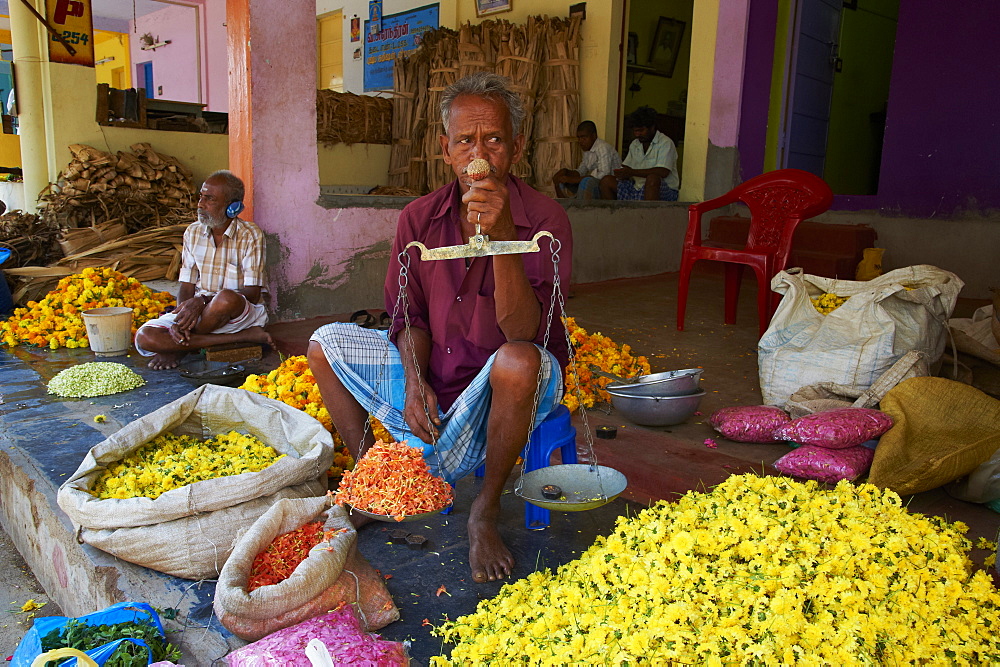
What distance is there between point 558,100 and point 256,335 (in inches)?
224

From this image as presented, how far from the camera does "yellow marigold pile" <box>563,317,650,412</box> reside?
3.72 metres

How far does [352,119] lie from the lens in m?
10.3

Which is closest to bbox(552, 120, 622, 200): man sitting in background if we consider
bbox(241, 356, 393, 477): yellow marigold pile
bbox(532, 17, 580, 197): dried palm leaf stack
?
bbox(532, 17, 580, 197): dried palm leaf stack

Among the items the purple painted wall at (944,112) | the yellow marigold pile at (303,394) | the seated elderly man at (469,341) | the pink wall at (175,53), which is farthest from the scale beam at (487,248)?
the pink wall at (175,53)

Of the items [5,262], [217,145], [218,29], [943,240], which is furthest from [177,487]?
[218,29]

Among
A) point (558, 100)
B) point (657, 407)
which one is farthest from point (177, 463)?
point (558, 100)

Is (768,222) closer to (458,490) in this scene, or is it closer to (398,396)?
(458,490)

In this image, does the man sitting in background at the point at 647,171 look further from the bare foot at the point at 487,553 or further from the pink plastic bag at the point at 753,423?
the bare foot at the point at 487,553

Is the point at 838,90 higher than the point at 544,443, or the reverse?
the point at 838,90

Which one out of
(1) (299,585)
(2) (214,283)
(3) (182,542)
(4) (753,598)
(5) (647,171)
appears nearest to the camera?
(4) (753,598)

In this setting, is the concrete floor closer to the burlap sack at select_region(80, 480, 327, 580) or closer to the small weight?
the burlap sack at select_region(80, 480, 327, 580)

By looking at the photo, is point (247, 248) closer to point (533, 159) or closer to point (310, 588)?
point (310, 588)

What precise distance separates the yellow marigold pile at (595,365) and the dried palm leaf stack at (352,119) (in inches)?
273

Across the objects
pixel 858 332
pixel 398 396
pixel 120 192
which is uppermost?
pixel 120 192
